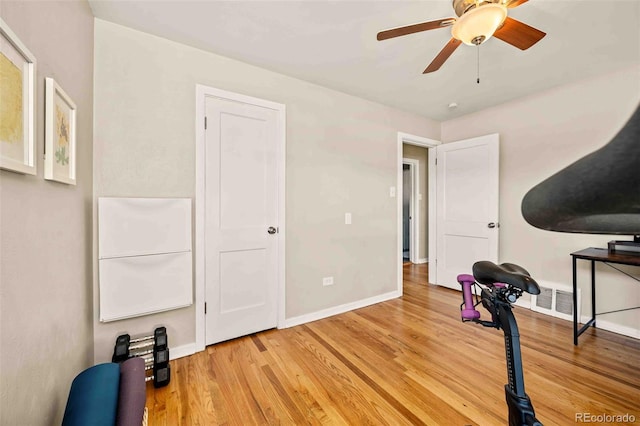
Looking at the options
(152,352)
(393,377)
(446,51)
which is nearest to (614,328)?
(393,377)

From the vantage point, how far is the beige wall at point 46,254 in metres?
0.91

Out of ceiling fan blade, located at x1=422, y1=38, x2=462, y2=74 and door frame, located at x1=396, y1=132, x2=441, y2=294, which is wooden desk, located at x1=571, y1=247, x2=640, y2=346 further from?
ceiling fan blade, located at x1=422, y1=38, x2=462, y2=74

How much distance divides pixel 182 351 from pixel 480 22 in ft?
9.39

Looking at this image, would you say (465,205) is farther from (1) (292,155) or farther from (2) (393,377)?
(2) (393,377)

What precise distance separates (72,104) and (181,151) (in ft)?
2.35

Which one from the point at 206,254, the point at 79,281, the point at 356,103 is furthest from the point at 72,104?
the point at 356,103

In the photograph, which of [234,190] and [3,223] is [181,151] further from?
[3,223]

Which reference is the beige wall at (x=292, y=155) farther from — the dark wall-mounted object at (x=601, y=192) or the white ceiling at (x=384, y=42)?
the dark wall-mounted object at (x=601, y=192)

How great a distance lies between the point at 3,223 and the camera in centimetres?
88

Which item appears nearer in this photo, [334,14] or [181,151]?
[334,14]

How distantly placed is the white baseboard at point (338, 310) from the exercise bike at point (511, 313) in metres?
1.85

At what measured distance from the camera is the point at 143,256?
6.20 ft

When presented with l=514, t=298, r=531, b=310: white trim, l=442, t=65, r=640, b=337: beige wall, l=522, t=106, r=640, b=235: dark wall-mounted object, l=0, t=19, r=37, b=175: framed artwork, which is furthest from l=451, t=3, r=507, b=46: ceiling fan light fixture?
l=514, t=298, r=531, b=310: white trim

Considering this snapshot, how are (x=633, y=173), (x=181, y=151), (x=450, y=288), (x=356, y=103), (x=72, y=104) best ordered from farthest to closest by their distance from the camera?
(x=450, y=288) → (x=356, y=103) → (x=181, y=151) → (x=72, y=104) → (x=633, y=173)
